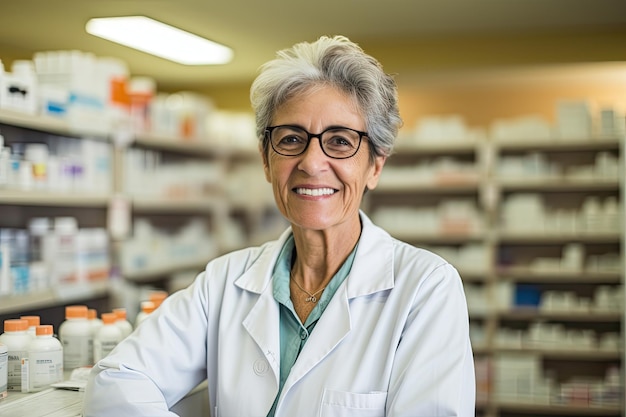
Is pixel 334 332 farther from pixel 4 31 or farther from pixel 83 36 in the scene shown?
pixel 83 36

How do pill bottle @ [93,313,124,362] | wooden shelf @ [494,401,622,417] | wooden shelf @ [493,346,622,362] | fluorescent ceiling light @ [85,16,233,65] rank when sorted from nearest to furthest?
1. pill bottle @ [93,313,124,362]
2. fluorescent ceiling light @ [85,16,233,65]
3. wooden shelf @ [494,401,622,417]
4. wooden shelf @ [493,346,622,362]

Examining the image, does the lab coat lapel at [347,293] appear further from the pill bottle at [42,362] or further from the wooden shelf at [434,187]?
the wooden shelf at [434,187]

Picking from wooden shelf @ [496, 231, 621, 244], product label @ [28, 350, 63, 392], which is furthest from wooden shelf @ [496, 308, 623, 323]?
product label @ [28, 350, 63, 392]

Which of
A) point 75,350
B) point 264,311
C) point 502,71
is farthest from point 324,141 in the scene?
point 502,71

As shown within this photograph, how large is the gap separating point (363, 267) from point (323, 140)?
12.8 inches

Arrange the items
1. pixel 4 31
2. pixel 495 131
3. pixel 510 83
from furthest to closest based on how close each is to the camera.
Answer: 1. pixel 510 83
2. pixel 495 131
3. pixel 4 31

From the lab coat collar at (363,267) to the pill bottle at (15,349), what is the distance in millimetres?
608

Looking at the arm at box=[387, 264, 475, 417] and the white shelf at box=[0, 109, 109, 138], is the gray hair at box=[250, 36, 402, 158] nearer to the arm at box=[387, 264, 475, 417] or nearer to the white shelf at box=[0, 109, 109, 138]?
the arm at box=[387, 264, 475, 417]

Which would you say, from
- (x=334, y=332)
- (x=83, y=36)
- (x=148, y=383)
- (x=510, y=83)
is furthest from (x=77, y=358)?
(x=510, y=83)

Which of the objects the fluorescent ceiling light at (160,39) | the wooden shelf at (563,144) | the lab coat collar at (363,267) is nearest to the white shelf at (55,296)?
the lab coat collar at (363,267)

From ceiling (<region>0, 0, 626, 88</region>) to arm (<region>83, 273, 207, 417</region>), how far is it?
2972 mm

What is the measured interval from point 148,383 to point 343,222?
617 millimetres

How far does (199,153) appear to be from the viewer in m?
6.44

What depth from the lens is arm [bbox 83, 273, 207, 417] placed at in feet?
5.94
